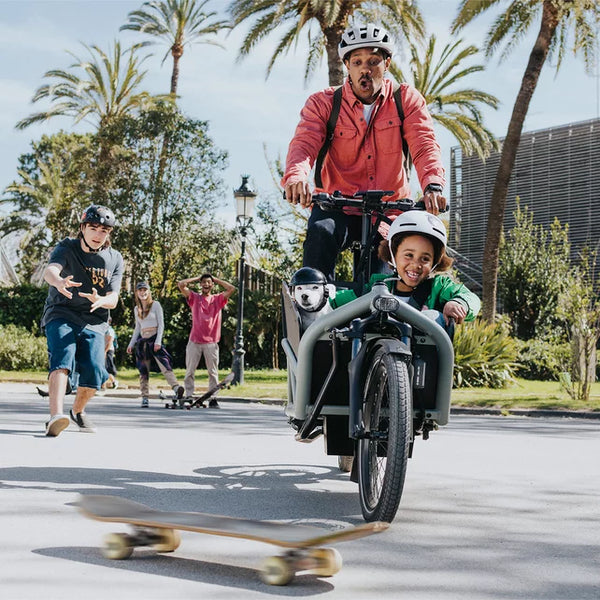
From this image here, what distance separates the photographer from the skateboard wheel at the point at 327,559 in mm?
3014

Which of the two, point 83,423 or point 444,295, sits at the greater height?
point 444,295

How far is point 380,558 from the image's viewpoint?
3514 mm

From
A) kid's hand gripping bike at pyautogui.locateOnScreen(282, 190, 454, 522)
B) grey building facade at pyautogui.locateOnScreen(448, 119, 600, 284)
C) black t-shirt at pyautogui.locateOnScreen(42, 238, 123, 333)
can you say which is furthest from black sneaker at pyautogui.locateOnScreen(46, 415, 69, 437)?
Answer: grey building facade at pyautogui.locateOnScreen(448, 119, 600, 284)

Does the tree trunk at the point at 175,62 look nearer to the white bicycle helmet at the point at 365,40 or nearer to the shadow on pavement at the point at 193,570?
the white bicycle helmet at the point at 365,40

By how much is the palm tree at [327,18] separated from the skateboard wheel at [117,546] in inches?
802

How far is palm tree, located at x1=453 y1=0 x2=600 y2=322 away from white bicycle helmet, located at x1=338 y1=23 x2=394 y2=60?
17858 mm

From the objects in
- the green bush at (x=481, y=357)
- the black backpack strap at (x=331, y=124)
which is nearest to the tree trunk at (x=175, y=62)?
the green bush at (x=481, y=357)

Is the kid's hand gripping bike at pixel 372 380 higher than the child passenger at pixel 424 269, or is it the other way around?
the child passenger at pixel 424 269

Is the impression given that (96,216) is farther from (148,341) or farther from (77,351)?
(148,341)

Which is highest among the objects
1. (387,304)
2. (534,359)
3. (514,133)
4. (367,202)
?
(514,133)

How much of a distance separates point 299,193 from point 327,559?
2327 mm

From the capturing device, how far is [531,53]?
22953 mm

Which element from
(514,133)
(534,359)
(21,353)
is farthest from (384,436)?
(21,353)

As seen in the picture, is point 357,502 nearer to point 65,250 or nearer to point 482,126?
point 65,250
